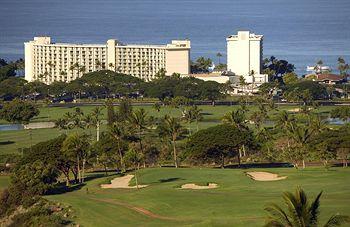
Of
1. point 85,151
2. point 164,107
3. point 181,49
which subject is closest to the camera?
point 85,151

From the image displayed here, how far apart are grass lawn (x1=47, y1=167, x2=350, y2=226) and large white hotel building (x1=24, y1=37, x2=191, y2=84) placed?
108 meters

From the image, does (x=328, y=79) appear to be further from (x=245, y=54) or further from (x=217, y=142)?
(x=217, y=142)

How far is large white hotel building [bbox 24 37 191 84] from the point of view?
620ft

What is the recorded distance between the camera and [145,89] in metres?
163

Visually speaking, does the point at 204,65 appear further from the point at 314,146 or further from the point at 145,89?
the point at 314,146

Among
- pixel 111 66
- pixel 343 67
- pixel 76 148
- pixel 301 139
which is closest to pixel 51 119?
pixel 301 139

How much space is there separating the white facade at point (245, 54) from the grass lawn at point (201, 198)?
111m

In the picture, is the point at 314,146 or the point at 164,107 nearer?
the point at 314,146

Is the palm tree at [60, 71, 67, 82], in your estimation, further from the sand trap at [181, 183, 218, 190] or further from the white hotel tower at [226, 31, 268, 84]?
the sand trap at [181, 183, 218, 190]

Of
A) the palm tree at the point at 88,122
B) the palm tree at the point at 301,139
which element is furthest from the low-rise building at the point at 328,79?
the palm tree at the point at 301,139

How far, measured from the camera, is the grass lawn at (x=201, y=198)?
6119 centimetres

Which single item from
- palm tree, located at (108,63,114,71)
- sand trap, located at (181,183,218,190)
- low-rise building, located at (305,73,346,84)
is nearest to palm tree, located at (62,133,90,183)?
sand trap, located at (181,183,218,190)

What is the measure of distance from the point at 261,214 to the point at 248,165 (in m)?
32.4

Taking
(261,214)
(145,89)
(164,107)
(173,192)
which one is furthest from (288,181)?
(145,89)
